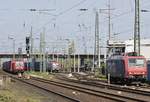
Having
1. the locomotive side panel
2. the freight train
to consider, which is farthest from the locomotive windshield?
the locomotive side panel

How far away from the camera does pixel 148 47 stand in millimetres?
111562

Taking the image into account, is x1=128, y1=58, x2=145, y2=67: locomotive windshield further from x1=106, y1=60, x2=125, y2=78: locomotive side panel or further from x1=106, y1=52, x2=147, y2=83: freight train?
x1=106, y1=60, x2=125, y2=78: locomotive side panel

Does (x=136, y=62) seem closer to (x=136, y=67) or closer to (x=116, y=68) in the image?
(x=136, y=67)

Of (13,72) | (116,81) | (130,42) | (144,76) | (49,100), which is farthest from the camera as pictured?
Result: (130,42)

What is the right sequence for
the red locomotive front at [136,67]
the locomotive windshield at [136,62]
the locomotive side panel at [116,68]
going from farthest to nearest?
1. the locomotive side panel at [116,68]
2. the locomotive windshield at [136,62]
3. the red locomotive front at [136,67]

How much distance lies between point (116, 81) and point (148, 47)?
61139mm

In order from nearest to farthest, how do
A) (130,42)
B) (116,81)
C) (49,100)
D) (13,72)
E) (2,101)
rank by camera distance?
(2,101) < (49,100) < (116,81) < (13,72) < (130,42)

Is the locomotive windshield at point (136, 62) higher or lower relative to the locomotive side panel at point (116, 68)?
higher

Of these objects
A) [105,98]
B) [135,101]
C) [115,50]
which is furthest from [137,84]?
[115,50]

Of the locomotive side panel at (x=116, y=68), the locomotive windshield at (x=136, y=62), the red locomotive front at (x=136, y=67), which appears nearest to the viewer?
the red locomotive front at (x=136, y=67)

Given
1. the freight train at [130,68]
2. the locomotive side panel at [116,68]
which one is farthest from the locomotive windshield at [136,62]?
the locomotive side panel at [116,68]

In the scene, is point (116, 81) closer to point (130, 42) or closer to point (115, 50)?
point (115, 50)

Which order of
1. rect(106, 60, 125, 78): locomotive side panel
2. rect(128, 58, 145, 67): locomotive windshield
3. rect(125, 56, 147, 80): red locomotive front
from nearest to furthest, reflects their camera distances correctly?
rect(125, 56, 147, 80): red locomotive front
rect(128, 58, 145, 67): locomotive windshield
rect(106, 60, 125, 78): locomotive side panel

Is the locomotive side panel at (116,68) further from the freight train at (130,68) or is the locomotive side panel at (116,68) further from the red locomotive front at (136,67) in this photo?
the red locomotive front at (136,67)
